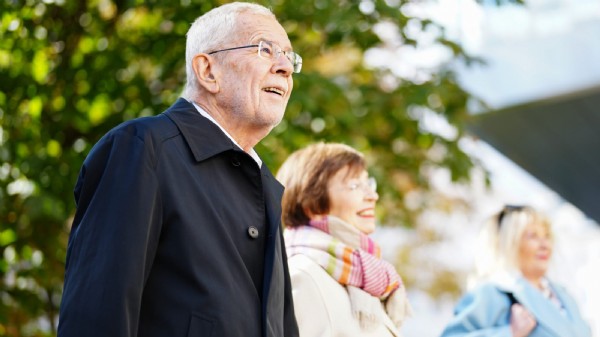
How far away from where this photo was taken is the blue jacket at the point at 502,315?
4.88m

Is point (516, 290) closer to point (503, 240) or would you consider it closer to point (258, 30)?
point (503, 240)

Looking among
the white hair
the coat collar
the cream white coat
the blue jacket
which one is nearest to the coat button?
the coat collar

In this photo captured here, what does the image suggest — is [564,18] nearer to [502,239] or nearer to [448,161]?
[448,161]

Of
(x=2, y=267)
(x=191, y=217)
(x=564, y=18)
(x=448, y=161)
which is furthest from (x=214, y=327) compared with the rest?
(x=564, y=18)

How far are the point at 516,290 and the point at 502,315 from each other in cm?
15

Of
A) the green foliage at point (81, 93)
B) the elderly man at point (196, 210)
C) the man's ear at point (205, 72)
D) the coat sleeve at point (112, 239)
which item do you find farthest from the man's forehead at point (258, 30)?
the green foliage at point (81, 93)

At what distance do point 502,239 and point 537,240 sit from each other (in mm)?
179

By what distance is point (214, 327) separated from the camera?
7.68 feet

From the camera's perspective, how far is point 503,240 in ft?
17.2

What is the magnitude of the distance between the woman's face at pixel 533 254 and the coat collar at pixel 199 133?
9.63 ft

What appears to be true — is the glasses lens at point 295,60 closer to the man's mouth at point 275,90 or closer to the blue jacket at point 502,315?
the man's mouth at point 275,90

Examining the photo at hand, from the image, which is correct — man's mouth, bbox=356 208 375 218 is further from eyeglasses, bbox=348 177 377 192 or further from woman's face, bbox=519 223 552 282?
woman's face, bbox=519 223 552 282

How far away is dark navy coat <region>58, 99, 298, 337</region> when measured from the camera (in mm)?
2203

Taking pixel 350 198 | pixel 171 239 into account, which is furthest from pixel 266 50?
pixel 350 198
